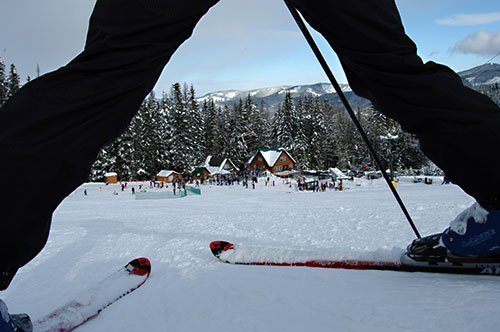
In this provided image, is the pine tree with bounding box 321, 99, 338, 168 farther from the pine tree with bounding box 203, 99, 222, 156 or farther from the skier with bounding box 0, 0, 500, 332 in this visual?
the skier with bounding box 0, 0, 500, 332

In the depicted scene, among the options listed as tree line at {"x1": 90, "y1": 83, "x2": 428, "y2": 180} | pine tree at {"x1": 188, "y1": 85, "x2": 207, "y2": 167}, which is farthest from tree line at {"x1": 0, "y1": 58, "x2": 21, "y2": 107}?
pine tree at {"x1": 188, "y1": 85, "x2": 207, "y2": 167}

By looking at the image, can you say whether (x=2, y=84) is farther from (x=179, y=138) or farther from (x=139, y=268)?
(x=139, y=268)

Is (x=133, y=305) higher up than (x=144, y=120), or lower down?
lower down

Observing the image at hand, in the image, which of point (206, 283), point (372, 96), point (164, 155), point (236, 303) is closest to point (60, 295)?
point (206, 283)

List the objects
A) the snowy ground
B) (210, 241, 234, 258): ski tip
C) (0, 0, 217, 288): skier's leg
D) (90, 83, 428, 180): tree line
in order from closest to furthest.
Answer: (0, 0, 217, 288): skier's leg, the snowy ground, (210, 241, 234, 258): ski tip, (90, 83, 428, 180): tree line

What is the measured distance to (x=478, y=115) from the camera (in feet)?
2.70

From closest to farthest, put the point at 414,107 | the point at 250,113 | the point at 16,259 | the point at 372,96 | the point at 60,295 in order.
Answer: the point at 16,259 → the point at 414,107 → the point at 372,96 → the point at 60,295 → the point at 250,113

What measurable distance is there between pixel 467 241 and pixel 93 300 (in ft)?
6.48

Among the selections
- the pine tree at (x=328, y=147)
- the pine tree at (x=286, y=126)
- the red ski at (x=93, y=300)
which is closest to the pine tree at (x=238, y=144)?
the pine tree at (x=286, y=126)

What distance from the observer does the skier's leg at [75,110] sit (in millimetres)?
692

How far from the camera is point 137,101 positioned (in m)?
0.89

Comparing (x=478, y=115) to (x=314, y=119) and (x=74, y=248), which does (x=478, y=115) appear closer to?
(x=74, y=248)

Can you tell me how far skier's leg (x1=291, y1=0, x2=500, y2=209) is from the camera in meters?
0.82

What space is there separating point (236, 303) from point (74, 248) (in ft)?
11.9
